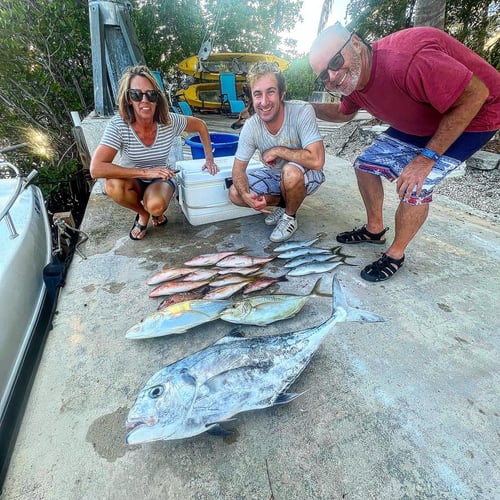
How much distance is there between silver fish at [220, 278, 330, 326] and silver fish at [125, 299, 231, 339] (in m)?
0.09

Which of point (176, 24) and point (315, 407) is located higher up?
point (176, 24)

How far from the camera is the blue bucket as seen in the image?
11.0 ft

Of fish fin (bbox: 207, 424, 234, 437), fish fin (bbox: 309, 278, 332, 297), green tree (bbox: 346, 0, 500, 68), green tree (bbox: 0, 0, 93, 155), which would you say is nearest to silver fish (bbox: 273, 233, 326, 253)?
fish fin (bbox: 309, 278, 332, 297)

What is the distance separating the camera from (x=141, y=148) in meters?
2.57

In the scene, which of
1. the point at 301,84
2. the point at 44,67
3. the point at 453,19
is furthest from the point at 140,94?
the point at 301,84

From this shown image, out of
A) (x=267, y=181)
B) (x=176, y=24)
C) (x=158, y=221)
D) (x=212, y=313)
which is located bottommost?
(x=158, y=221)

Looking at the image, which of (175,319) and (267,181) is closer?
(175,319)

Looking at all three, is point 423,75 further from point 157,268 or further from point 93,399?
point 93,399

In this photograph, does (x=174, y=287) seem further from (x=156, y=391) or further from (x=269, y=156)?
(x=269, y=156)

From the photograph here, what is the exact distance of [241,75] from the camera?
11.7 metres

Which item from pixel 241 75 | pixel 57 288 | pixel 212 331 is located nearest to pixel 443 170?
pixel 212 331

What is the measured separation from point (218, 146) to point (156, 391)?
3.00 meters

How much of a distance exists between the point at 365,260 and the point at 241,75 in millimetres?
11707

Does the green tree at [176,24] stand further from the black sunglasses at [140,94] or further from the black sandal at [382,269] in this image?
the black sandal at [382,269]
